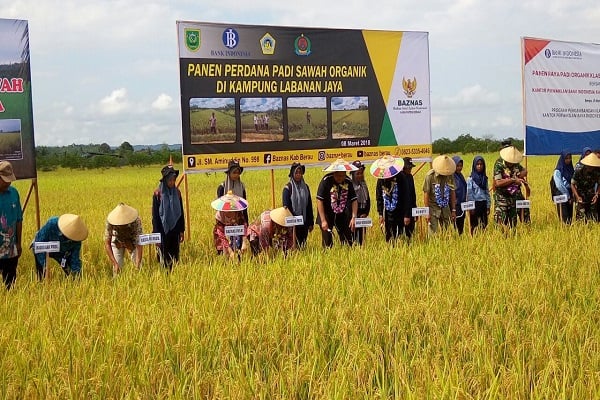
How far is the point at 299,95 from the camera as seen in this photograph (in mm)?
9805

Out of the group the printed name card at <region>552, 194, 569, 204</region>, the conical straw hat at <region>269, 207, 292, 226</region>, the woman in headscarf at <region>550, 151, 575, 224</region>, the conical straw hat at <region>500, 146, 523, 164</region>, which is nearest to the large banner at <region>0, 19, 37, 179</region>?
the conical straw hat at <region>269, 207, 292, 226</region>

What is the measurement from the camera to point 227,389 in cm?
332

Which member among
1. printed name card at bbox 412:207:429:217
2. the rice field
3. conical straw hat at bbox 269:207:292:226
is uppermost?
conical straw hat at bbox 269:207:292:226

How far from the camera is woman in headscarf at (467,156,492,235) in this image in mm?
9141

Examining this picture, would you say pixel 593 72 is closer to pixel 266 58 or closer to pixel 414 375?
pixel 266 58

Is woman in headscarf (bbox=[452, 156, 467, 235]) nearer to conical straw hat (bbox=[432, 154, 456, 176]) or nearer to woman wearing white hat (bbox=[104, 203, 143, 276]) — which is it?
conical straw hat (bbox=[432, 154, 456, 176])

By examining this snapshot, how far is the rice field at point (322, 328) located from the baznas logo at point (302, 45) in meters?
3.80

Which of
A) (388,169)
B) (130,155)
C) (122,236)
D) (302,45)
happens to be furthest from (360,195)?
(130,155)

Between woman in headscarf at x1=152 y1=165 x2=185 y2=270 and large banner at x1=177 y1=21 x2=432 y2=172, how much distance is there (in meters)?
1.59

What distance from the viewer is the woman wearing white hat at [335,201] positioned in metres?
7.94

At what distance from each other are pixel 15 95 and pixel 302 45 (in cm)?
407

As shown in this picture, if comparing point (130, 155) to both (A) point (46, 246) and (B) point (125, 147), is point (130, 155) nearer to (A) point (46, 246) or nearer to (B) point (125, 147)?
(B) point (125, 147)

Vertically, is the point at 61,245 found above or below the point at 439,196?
below

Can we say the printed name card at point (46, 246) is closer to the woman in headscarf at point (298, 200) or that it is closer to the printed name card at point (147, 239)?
the printed name card at point (147, 239)
